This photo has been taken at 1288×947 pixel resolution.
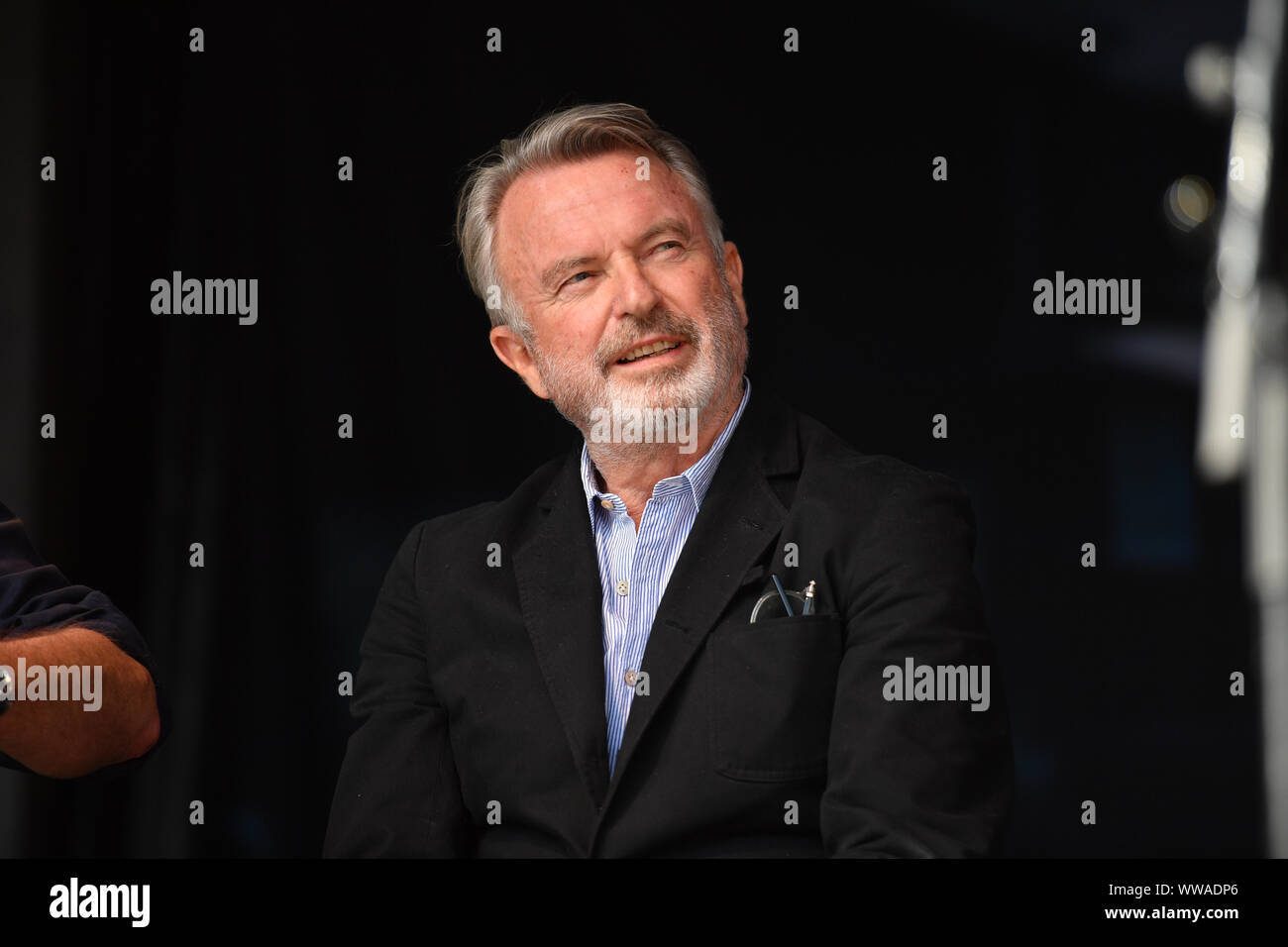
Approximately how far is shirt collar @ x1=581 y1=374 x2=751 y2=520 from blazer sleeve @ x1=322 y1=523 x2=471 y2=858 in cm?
42

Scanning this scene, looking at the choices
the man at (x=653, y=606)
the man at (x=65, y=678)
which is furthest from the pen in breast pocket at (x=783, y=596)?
the man at (x=65, y=678)

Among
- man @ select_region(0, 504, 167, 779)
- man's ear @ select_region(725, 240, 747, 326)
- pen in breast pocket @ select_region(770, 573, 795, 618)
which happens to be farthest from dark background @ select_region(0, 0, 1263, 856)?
pen in breast pocket @ select_region(770, 573, 795, 618)

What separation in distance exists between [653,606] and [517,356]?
0.67 m

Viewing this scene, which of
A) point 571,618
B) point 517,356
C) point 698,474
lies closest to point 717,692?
point 571,618

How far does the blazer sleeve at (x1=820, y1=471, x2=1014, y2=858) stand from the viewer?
2287 mm

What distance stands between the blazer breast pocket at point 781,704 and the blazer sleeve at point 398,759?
0.62m

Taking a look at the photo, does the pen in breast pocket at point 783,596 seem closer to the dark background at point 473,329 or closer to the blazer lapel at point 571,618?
the blazer lapel at point 571,618

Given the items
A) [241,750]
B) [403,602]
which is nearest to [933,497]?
[403,602]

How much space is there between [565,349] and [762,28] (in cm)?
90

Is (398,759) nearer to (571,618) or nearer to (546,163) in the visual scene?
(571,618)

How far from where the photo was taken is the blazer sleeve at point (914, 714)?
2.29m

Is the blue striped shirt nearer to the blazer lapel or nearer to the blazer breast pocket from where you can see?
the blazer lapel

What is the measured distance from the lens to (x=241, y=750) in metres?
2.93
